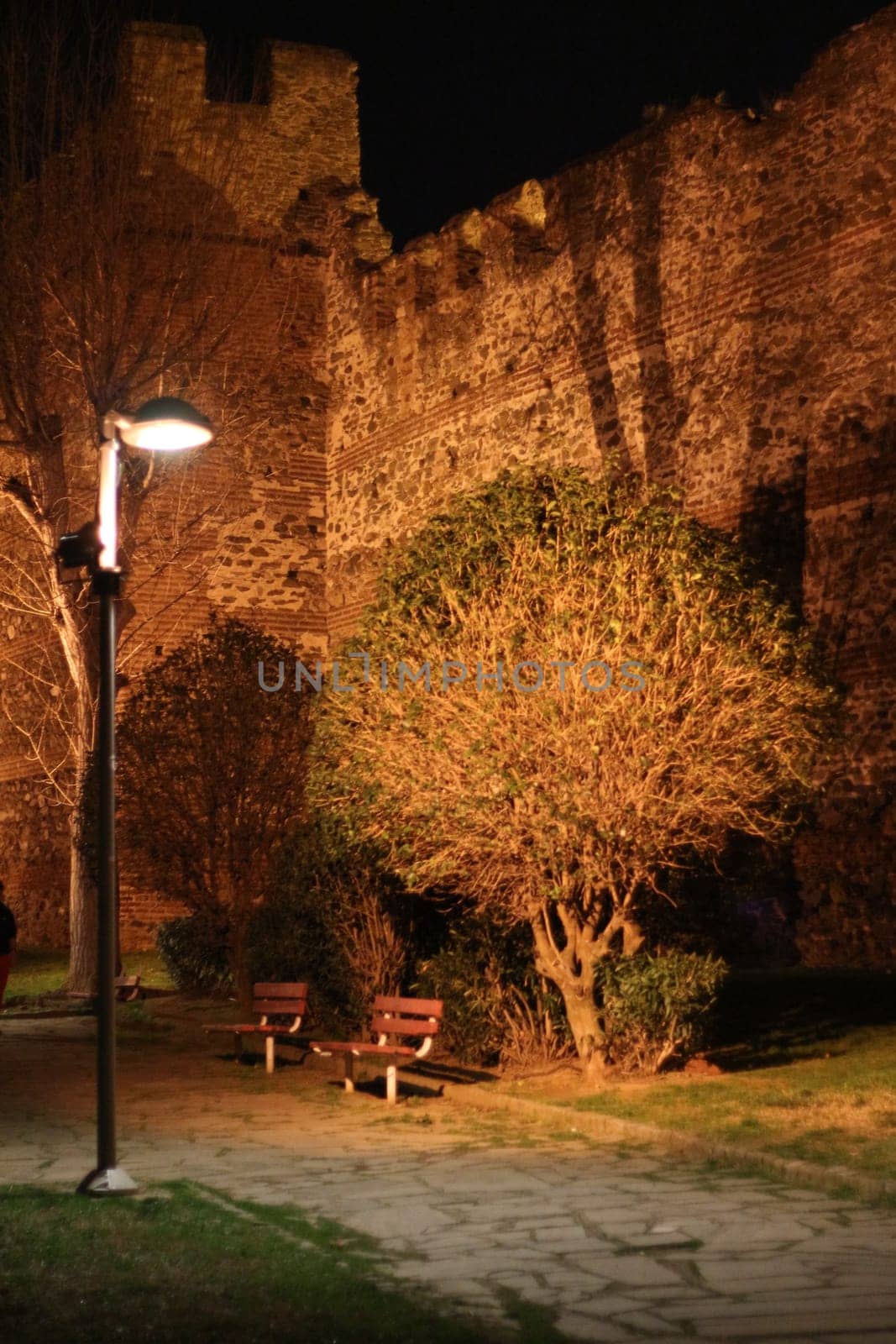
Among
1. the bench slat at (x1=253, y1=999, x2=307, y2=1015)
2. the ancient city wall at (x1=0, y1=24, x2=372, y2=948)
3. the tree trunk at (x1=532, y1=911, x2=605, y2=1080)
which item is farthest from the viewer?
the ancient city wall at (x1=0, y1=24, x2=372, y2=948)

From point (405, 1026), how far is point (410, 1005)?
0.16 meters

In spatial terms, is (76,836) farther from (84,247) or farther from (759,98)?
(759,98)

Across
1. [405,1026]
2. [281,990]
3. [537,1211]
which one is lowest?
[537,1211]

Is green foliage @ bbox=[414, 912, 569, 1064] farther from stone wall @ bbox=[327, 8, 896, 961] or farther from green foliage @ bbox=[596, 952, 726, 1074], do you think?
stone wall @ bbox=[327, 8, 896, 961]

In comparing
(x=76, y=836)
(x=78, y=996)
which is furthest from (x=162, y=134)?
(x=78, y=996)

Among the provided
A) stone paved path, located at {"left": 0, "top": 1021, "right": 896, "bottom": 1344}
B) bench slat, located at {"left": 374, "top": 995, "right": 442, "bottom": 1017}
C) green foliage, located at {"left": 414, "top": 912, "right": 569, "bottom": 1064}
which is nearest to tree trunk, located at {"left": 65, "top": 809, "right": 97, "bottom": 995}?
bench slat, located at {"left": 374, "top": 995, "right": 442, "bottom": 1017}

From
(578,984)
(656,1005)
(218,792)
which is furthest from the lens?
(218,792)

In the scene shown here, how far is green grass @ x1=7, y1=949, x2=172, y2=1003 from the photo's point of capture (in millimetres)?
17812

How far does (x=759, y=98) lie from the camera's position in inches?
641

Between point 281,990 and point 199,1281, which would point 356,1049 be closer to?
point 281,990

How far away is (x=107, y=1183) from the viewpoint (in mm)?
6652

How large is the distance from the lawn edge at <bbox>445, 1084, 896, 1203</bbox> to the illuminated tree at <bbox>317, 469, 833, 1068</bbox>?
2.52 feet

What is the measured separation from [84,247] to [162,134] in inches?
137

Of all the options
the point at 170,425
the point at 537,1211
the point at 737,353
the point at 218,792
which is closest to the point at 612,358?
the point at 737,353
